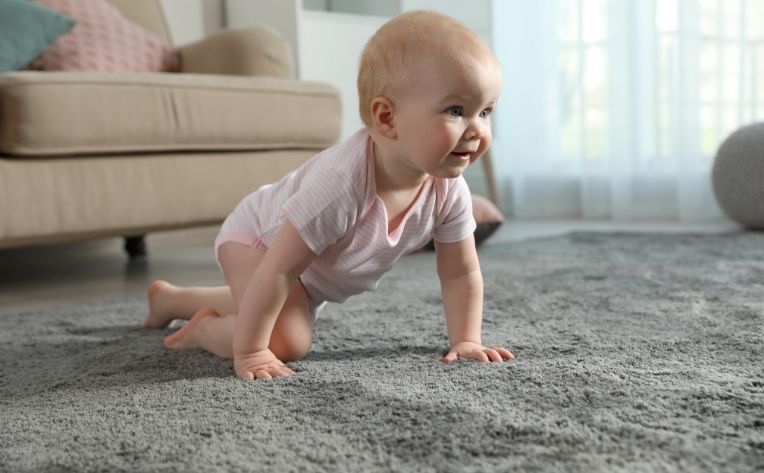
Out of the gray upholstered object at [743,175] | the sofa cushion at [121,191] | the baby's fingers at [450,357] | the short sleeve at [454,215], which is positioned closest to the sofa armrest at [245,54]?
the sofa cushion at [121,191]

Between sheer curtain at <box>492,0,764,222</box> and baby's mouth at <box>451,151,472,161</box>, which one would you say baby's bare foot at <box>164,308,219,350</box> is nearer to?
baby's mouth at <box>451,151,472,161</box>

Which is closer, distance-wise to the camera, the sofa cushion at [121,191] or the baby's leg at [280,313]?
the baby's leg at [280,313]

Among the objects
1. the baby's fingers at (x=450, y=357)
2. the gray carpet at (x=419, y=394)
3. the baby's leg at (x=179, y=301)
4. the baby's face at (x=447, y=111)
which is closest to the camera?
the gray carpet at (x=419, y=394)

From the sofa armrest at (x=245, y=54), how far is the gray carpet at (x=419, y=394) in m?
1.09

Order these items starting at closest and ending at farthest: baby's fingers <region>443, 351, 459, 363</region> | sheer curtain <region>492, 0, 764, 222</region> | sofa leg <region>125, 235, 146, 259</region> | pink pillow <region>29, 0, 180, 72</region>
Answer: baby's fingers <region>443, 351, 459, 363</region> < pink pillow <region>29, 0, 180, 72</region> < sofa leg <region>125, 235, 146, 259</region> < sheer curtain <region>492, 0, 764, 222</region>

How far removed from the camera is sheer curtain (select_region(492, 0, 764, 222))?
2.91 m

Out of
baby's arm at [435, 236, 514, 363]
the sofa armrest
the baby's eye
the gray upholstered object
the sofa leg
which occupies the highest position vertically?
the sofa armrest

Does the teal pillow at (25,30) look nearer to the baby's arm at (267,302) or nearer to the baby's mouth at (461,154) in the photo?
the baby's arm at (267,302)

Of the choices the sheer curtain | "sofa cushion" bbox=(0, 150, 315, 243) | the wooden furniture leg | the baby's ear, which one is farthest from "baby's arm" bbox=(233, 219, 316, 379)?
the sheer curtain

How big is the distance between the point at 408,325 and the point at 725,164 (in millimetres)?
1540

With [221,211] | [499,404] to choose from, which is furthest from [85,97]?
[499,404]

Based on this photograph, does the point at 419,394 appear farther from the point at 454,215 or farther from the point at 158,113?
the point at 158,113

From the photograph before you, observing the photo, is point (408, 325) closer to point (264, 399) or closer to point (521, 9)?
point (264, 399)

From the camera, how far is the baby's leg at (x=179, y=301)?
131 cm
